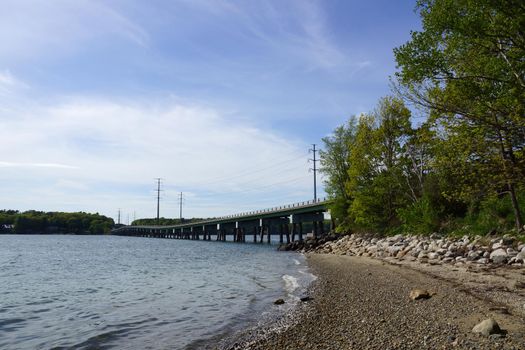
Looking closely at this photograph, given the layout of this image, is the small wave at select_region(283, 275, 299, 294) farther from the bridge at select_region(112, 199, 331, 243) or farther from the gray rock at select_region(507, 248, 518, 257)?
the bridge at select_region(112, 199, 331, 243)

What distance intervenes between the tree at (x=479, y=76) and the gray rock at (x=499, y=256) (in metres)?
4.40

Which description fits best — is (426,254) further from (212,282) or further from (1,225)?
(1,225)

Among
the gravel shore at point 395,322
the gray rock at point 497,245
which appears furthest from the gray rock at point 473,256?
the gravel shore at point 395,322

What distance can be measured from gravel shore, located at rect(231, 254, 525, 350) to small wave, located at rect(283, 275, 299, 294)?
120 inches

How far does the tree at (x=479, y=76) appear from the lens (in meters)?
12.2

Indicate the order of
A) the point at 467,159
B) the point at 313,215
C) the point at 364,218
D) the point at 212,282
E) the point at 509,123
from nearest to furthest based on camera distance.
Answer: the point at 509,123, the point at 467,159, the point at 212,282, the point at 364,218, the point at 313,215

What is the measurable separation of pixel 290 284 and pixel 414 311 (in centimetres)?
970

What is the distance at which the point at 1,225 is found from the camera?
198m

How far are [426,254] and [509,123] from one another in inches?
492

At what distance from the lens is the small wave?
17.7 m

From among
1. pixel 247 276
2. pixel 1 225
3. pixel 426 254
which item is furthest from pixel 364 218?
pixel 1 225

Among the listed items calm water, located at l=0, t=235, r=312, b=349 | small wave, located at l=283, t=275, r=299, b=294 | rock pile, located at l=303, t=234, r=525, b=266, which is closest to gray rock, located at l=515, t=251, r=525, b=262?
rock pile, located at l=303, t=234, r=525, b=266

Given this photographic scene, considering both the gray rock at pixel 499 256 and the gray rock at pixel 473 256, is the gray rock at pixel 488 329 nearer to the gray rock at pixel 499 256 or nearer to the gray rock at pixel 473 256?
the gray rock at pixel 499 256

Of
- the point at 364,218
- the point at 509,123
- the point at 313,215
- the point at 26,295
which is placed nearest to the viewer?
the point at 509,123
